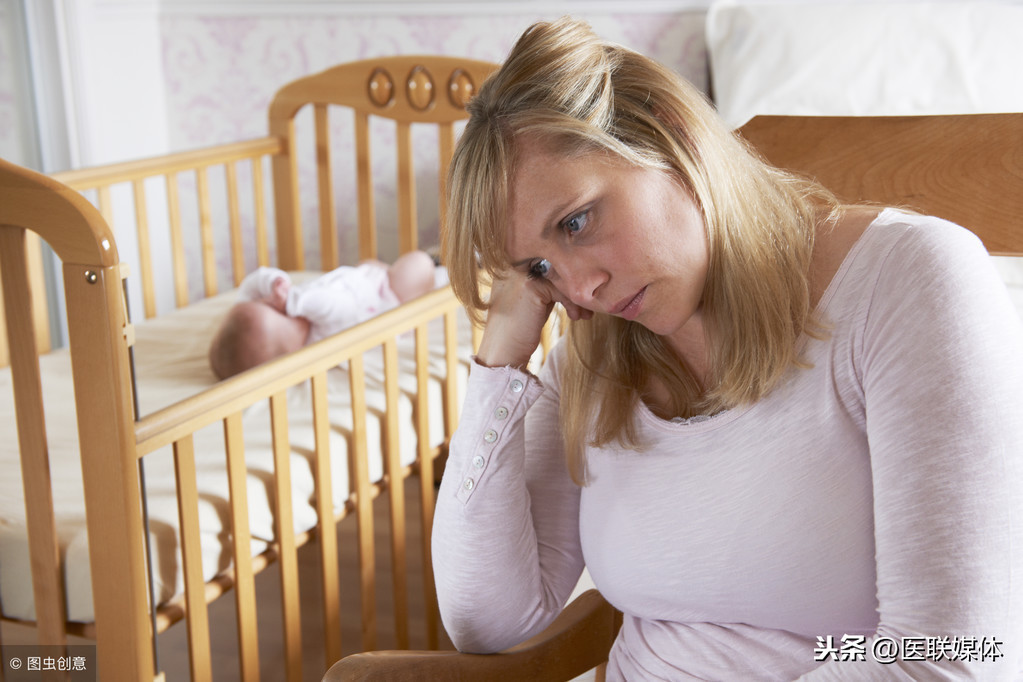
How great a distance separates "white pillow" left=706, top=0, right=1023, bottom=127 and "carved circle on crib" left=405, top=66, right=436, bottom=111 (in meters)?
0.65

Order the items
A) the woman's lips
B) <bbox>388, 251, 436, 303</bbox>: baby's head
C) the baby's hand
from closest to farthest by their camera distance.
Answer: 1. the woman's lips
2. the baby's hand
3. <bbox>388, 251, 436, 303</bbox>: baby's head

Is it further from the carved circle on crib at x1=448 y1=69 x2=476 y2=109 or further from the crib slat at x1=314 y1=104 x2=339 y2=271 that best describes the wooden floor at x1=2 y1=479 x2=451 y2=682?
the carved circle on crib at x1=448 y1=69 x2=476 y2=109

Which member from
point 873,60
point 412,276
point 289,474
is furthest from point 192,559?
point 873,60

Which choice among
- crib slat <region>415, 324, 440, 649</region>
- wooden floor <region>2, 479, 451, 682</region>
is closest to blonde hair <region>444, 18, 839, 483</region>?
crib slat <region>415, 324, 440, 649</region>

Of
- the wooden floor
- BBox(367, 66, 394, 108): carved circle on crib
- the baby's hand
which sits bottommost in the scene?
the wooden floor

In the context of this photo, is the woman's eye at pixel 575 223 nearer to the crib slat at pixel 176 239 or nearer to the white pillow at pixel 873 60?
the white pillow at pixel 873 60

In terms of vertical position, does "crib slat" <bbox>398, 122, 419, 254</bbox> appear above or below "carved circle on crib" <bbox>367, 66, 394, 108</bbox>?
below

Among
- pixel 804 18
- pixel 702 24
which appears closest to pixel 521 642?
pixel 804 18

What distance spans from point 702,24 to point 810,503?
1775mm

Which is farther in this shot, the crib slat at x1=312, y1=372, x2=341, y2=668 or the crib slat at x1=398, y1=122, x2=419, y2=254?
the crib slat at x1=398, y1=122, x2=419, y2=254

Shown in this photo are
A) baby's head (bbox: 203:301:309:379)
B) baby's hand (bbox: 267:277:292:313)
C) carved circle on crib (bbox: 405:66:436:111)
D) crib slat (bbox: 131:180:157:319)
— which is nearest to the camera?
baby's head (bbox: 203:301:309:379)

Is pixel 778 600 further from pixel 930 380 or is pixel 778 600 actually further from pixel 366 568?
pixel 366 568

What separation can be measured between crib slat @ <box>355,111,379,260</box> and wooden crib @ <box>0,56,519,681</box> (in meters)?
0.22

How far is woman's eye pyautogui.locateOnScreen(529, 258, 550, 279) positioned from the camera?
0.81 m
